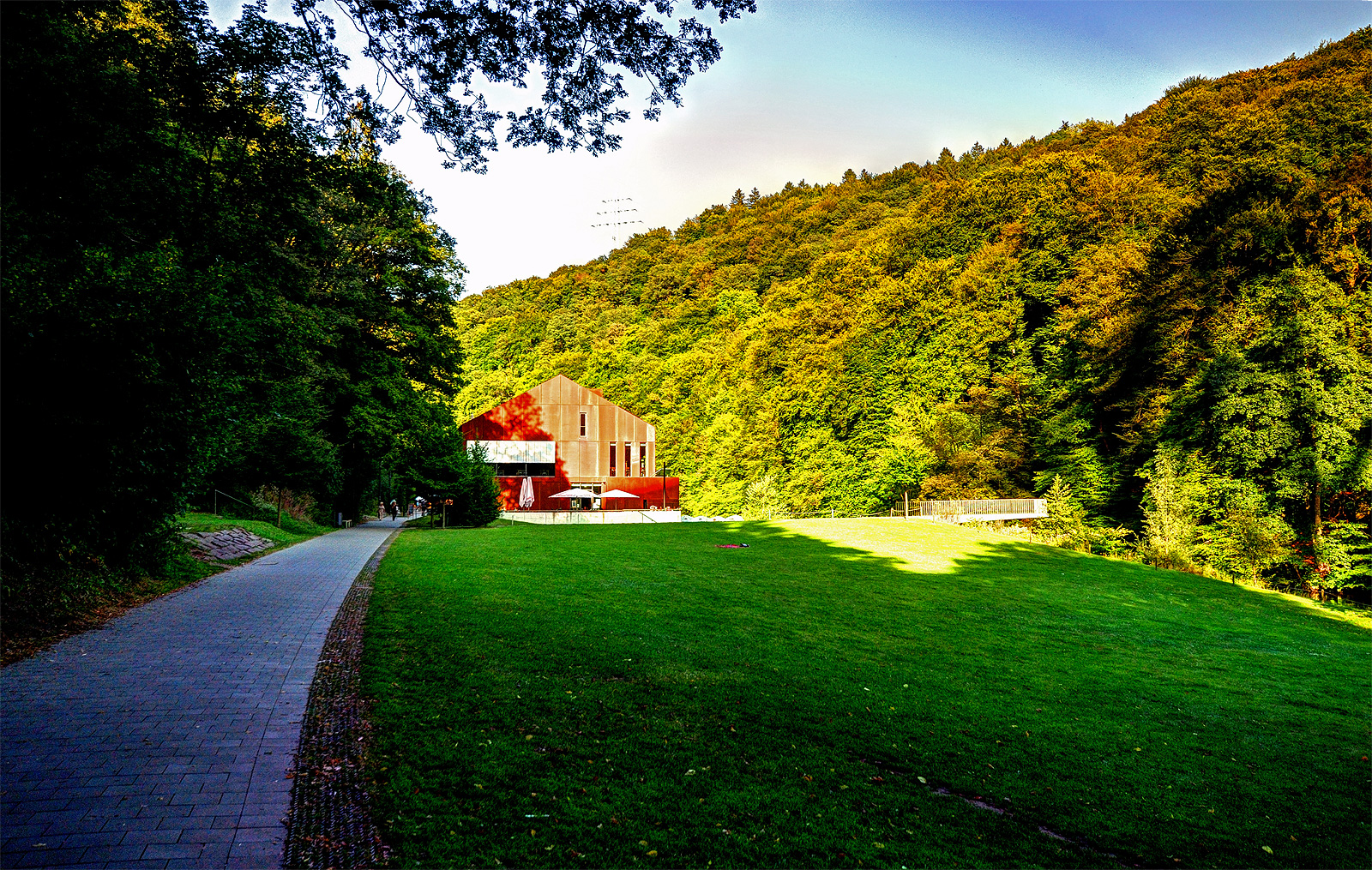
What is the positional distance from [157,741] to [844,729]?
5.36 m

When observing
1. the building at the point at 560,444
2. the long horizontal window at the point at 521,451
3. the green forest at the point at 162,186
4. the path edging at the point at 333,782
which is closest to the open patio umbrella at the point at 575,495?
the building at the point at 560,444

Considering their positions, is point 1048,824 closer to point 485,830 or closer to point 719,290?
point 485,830

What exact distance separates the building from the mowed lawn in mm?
35854

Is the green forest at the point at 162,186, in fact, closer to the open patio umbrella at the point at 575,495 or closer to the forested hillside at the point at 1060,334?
the forested hillside at the point at 1060,334

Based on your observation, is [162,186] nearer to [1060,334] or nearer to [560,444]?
[560,444]

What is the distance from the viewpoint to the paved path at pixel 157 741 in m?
3.65

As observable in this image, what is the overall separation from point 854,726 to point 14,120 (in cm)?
1194

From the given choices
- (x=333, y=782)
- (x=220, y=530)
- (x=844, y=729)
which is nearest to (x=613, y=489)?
(x=220, y=530)

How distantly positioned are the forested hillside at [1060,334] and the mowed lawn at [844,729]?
15560 mm

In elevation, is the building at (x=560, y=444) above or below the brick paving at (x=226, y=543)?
above

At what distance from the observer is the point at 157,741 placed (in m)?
4.96

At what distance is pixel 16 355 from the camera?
6.78 meters

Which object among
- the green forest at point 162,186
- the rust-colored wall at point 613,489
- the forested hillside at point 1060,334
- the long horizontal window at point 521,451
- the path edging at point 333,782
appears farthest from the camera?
the long horizontal window at point 521,451

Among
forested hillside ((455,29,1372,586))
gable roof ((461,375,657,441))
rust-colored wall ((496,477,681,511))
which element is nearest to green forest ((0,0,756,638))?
forested hillside ((455,29,1372,586))
